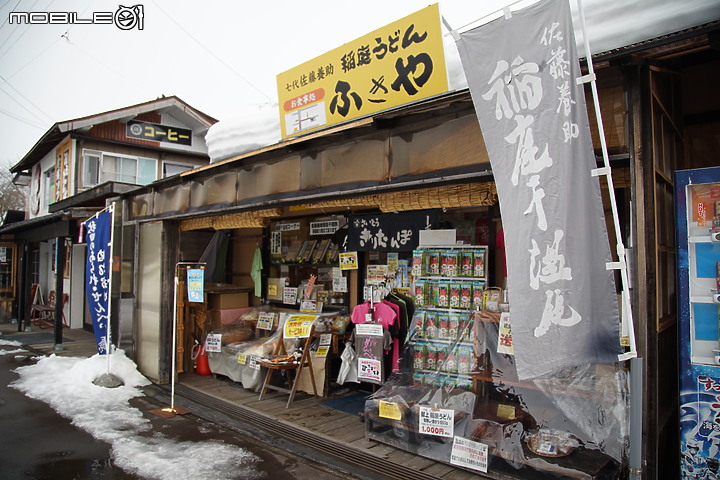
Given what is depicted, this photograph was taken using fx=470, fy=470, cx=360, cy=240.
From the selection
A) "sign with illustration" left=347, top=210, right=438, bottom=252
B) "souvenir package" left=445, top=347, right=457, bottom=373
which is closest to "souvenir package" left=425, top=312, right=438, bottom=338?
"souvenir package" left=445, top=347, right=457, bottom=373

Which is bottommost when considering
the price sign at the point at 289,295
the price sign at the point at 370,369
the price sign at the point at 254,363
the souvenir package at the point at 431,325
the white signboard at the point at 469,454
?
the white signboard at the point at 469,454

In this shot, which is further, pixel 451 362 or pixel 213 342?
pixel 213 342

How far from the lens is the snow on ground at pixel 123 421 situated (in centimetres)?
545

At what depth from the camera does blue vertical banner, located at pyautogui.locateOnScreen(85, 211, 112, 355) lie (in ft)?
29.8

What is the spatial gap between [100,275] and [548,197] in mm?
8936

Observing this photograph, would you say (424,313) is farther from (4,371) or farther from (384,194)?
(4,371)

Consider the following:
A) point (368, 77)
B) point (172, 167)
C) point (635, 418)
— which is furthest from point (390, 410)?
point (172, 167)

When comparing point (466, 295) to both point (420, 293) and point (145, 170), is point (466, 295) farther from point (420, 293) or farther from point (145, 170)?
point (145, 170)

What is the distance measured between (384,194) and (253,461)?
359cm

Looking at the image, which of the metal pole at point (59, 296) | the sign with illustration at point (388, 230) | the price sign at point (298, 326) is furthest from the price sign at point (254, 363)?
the metal pole at point (59, 296)

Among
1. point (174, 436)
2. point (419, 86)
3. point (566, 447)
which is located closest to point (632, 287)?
point (566, 447)

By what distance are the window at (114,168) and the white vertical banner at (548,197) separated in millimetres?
17782

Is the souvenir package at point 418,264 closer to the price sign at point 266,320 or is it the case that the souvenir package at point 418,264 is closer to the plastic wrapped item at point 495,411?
the plastic wrapped item at point 495,411

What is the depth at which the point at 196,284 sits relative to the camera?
8.38m
